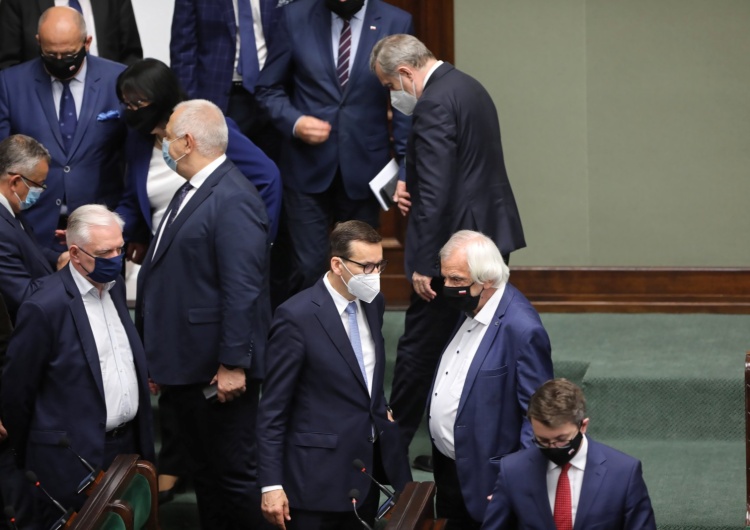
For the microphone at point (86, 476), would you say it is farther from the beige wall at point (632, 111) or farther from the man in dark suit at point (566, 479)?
the beige wall at point (632, 111)

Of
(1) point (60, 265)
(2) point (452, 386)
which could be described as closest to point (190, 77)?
(1) point (60, 265)

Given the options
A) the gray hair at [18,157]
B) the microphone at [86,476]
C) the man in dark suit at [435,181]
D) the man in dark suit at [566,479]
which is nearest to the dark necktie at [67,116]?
the gray hair at [18,157]

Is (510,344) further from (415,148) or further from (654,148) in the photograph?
(654,148)

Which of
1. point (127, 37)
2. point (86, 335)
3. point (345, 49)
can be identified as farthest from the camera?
point (127, 37)

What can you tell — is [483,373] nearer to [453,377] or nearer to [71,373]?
[453,377]

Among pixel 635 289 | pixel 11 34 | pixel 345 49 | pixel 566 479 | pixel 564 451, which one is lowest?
pixel 635 289

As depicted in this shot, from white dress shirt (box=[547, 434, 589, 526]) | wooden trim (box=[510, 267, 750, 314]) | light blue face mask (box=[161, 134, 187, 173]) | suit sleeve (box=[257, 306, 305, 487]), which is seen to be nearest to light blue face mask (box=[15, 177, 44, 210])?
light blue face mask (box=[161, 134, 187, 173])

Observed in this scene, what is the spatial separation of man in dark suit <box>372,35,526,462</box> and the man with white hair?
633 mm

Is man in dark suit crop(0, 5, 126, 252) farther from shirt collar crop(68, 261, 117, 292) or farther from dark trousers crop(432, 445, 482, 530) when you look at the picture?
dark trousers crop(432, 445, 482, 530)

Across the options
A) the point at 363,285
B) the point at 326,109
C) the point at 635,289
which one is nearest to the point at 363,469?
the point at 363,285

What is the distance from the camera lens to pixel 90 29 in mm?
5949

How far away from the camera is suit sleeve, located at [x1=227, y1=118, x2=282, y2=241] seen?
5180mm

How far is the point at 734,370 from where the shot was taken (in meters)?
5.79

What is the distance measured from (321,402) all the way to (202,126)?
40.9 inches
